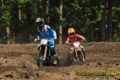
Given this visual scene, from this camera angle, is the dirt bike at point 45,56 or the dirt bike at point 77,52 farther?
the dirt bike at point 77,52

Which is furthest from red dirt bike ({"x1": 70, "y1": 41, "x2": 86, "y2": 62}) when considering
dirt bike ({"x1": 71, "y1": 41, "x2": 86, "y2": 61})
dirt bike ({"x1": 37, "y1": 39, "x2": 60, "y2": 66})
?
dirt bike ({"x1": 37, "y1": 39, "x2": 60, "y2": 66})

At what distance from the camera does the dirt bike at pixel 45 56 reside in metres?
19.9

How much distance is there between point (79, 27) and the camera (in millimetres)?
61250

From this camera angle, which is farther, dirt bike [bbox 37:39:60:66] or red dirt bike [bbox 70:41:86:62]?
red dirt bike [bbox 70:41:86:62]

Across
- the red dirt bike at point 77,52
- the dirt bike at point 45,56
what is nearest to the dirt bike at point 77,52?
the red dirt bike at point 77,52

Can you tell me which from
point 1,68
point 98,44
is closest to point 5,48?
point 98,44

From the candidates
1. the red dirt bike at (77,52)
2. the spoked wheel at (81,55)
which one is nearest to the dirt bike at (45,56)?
the red dirt bike at (77,52)

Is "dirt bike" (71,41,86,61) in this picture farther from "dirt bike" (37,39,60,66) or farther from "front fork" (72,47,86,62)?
"dirt bike" (37,39,60,66)

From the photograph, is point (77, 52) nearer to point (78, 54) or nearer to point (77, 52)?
point (77, 52)

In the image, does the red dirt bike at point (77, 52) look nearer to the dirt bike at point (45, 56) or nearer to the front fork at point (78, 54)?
the front fork at point (78, 54)

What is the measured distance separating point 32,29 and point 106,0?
21537 millimetres

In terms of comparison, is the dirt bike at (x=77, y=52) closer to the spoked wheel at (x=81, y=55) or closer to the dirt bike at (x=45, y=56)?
the spoked wheel at (x=81, y=55)

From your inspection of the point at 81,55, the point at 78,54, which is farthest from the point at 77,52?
the point at 81,55

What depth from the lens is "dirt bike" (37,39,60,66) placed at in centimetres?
1988
